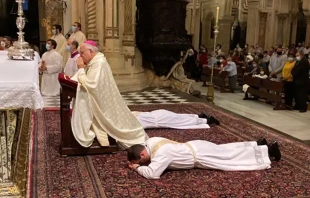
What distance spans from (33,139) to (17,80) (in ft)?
10.1

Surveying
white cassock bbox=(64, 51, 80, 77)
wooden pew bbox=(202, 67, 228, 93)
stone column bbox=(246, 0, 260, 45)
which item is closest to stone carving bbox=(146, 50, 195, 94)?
wooden pew bbox=(202, 67, 228, 93)

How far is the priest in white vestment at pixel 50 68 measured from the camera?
31.5ft

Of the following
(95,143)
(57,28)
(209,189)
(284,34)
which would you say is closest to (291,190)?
(209,189)

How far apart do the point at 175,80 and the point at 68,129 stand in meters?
7.45

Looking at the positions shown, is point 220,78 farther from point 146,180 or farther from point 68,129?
point 146,180

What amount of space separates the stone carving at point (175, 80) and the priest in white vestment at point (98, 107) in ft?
21.4

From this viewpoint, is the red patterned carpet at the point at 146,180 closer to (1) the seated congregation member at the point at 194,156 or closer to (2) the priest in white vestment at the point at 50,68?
(1) the seated congregation member at the point at 194,156

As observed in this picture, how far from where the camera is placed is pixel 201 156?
4.76m

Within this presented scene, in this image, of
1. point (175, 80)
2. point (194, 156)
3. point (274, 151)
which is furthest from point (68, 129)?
point (175, 80)

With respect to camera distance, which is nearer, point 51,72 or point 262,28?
point 51,72

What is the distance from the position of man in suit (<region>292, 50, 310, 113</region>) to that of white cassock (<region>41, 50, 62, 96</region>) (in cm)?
594

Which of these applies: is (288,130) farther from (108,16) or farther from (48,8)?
(48,8)

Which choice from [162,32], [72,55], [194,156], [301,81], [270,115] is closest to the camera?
[194,156]

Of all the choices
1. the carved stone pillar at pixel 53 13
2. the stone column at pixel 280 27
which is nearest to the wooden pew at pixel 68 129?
the carved stone pillar at pixel 53 13
